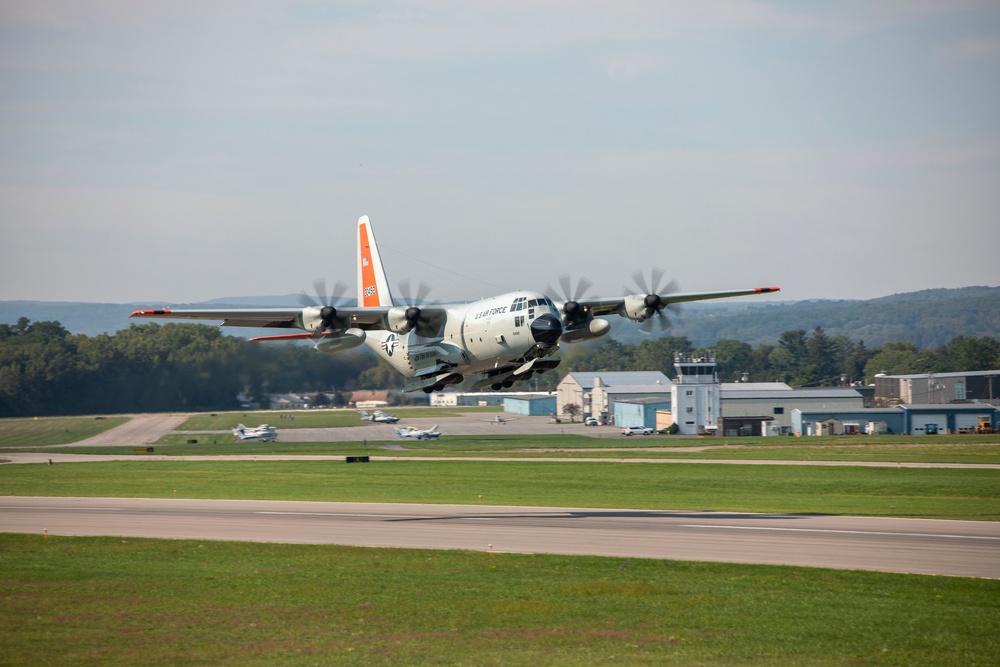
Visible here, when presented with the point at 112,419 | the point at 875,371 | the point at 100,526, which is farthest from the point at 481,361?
the point at 875,371

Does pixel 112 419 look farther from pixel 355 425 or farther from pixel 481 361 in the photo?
pixel 481 361

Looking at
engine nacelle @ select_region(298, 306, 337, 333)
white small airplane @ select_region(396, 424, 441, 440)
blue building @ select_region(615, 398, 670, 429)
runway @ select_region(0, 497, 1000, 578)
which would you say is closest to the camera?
runway @ select_region(0, 497, 1000, 578)

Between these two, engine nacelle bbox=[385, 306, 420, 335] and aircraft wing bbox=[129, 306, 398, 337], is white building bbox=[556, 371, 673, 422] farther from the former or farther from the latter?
engine nacelle bbox=[385, 306, 420, 335]

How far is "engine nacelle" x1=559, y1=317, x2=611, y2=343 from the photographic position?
45.8 meters

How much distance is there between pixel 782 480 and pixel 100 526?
41505 millimetres

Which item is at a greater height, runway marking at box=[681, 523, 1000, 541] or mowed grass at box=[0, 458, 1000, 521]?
runway marking at box=[681, 523, 1000, 541]

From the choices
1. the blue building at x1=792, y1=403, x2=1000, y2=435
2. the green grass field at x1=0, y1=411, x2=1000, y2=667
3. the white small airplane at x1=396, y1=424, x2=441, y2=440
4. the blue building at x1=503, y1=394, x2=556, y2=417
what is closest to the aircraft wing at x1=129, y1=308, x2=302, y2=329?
the green grass field at x1=0, y1=411, x2=1000, y2=667

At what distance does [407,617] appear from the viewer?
25359mm

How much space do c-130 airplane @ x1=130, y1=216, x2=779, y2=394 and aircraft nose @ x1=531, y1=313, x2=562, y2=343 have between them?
0.68 meters

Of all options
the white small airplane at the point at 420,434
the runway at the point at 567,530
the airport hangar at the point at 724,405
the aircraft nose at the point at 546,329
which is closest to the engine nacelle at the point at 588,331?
the aircraft nose at the point at 546,329

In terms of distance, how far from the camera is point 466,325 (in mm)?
45031

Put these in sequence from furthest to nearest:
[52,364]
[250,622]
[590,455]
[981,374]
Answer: [981,374], [52,364], [590,455], [250,622]

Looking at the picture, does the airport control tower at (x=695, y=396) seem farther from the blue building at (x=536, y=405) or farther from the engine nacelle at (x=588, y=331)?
the engine nacelle at (x=588, y=331)

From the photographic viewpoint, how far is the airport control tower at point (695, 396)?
11581 centimetres
